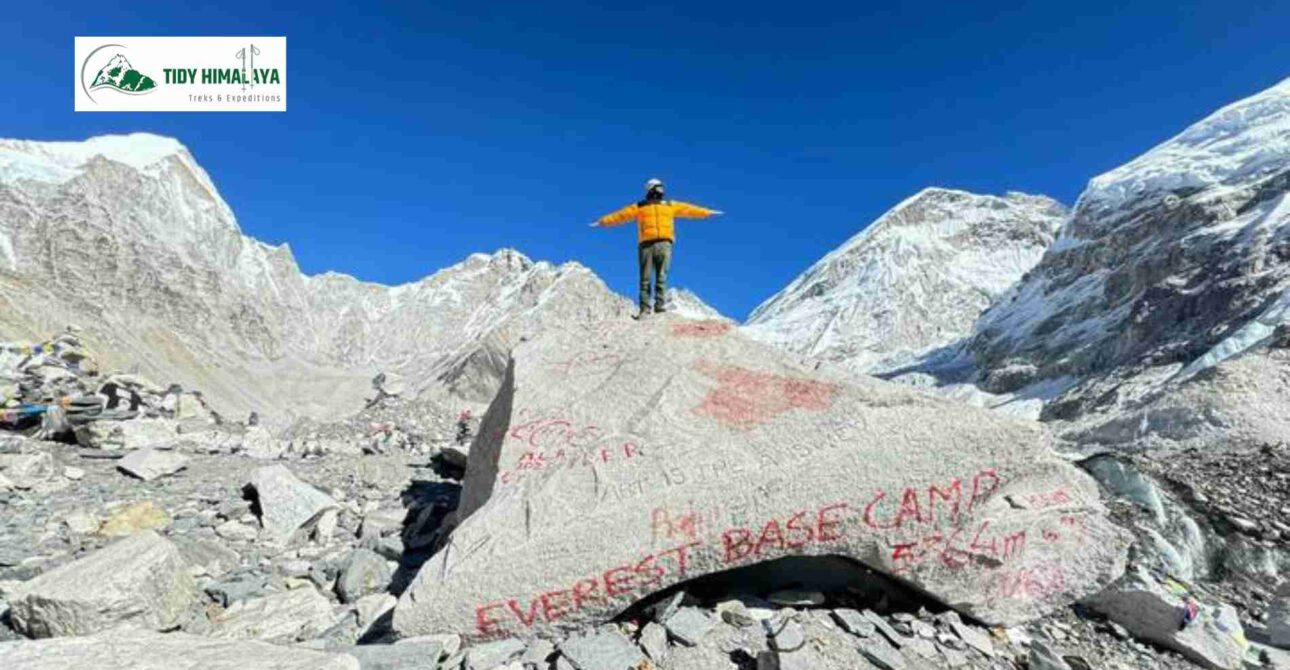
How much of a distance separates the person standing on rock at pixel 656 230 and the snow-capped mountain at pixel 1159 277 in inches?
844

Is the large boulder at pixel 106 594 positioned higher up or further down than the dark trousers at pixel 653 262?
further down

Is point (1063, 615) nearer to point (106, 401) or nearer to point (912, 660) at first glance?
point (912, 660)

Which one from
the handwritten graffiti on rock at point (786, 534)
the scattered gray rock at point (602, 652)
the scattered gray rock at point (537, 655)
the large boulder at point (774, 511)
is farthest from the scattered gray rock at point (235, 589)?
the handwritten graffiti on rock at point (786, 534)

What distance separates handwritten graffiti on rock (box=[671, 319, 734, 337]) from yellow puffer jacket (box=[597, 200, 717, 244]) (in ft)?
6.77

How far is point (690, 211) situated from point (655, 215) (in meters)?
0.60

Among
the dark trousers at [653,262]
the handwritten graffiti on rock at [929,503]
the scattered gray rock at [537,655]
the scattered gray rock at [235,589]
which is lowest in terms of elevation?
the scattered gray rock at [537,655]

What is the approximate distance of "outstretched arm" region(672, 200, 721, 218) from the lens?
9.48 metres

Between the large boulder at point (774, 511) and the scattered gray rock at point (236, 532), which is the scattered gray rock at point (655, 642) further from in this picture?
the scattered gray rock at point (236, 532)

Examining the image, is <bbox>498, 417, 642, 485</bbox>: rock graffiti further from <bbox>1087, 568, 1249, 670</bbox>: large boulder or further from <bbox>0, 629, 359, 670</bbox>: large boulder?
<bbox>1087, 568, 1249, 670</bbox>: large boulder

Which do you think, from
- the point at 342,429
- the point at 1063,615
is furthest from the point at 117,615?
the point at 342,429

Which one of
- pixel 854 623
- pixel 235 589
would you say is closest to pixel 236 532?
pixel 235 589

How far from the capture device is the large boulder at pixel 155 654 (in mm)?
3867

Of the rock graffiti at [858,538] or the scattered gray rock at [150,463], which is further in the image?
the scattered gray rock at [150,463]

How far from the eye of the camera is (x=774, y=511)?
553cm
